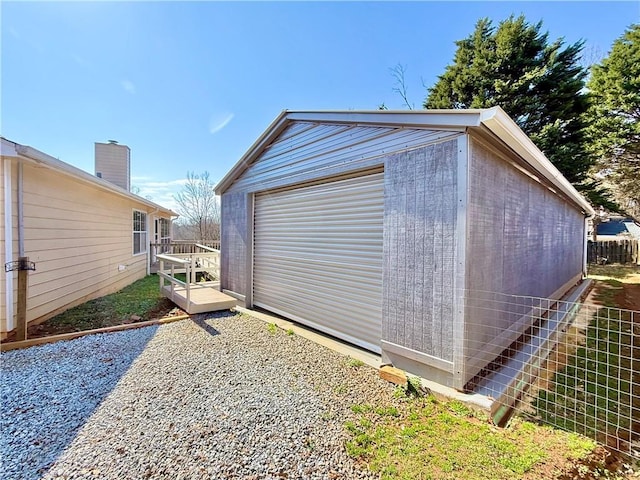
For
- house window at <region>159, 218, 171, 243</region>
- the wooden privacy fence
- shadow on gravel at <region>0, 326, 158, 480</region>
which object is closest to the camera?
shadow on gravel at <region>0, 326, 158, 480</region>

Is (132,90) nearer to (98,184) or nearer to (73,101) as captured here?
(73,101)

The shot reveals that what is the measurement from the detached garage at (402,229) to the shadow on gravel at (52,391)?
287 centimetres

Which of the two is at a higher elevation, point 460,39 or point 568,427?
point 460,39

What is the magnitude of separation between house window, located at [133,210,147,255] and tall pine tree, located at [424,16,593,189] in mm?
15954

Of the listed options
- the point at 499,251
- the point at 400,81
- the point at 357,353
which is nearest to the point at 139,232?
the point at 357,353

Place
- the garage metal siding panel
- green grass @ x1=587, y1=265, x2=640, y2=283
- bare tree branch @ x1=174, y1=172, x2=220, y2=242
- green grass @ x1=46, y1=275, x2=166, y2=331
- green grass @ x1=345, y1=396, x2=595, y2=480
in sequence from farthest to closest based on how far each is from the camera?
bare tree branch @ x1=174, y1=172, x2=220, y2=242
green grass @ x1=587, y1=265, x2=640, y2=283
green grass @ x1=46, y1=275, x2=166, y2=331
the garage metal siding panel
green grass @ x1=345, y1=396, x2=595, y2=480

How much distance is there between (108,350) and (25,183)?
322 centimetres

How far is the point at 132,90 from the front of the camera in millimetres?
8141

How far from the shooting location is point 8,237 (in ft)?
14.4

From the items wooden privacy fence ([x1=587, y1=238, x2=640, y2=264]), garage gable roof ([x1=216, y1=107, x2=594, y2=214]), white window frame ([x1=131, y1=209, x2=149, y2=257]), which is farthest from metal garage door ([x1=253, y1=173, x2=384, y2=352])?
wooden privacy fence ([x1=587, y1=238, x2=640, y2=264])

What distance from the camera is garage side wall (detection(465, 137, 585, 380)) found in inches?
124

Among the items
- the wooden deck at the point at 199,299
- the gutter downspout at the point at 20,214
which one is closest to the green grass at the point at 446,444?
the wooden deck at the point at 199,299

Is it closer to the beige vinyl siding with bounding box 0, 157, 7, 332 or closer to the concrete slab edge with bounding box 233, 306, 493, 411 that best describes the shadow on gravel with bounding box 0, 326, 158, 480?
the beige vinyl siding with bounding box 0, 157, 7, 332

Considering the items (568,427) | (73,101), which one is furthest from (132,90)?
(568,427)
